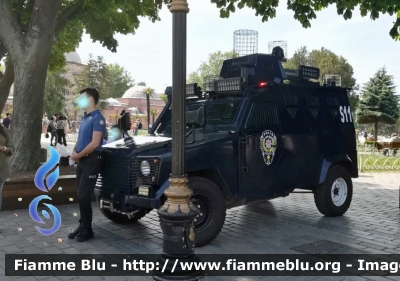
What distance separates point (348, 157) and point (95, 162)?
4.69 meters

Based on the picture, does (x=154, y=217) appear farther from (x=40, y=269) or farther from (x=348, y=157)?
(x=348, y=157)

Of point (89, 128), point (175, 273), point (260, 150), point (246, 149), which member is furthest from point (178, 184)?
point (260, 150)

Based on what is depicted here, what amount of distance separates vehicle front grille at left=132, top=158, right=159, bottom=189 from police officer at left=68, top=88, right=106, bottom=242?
0.57 metres

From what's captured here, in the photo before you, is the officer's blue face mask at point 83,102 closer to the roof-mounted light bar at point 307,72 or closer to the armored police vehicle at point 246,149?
the armored police vehicle at point 246,149

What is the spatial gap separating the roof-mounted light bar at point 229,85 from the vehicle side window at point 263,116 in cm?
40

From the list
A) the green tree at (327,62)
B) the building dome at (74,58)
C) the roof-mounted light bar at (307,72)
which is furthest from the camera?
the building dome at (74,58)

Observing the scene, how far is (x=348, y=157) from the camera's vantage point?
8.16 meters

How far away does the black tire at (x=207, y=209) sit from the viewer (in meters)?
5.90

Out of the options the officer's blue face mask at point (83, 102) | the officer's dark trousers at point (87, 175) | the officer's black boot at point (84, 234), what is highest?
the officer's blue face mask at point (83, 102)

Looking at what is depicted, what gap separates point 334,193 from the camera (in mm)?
8070

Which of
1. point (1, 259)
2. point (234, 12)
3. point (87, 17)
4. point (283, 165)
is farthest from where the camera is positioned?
point (87, 17)

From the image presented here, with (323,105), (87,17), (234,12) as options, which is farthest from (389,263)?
(87,17)

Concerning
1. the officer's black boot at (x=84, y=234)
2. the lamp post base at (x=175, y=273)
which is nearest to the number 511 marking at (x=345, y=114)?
the officer's black boot at (x=84, y=234)

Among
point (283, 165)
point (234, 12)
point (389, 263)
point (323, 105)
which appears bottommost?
point (389, 263)
